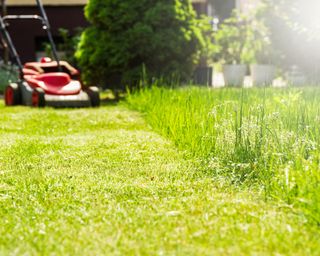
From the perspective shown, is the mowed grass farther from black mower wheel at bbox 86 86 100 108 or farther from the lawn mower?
black mower wheel at bbox 86 86 100 108

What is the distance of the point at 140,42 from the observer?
11.1 meters

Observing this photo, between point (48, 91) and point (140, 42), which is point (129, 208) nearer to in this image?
point (48, 91)

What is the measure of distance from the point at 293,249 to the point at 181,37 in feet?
26.8

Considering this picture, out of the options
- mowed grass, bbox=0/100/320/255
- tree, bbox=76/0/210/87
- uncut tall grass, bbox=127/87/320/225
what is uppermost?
tree, bbox=76/0/210/87

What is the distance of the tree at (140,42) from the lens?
36.3ft

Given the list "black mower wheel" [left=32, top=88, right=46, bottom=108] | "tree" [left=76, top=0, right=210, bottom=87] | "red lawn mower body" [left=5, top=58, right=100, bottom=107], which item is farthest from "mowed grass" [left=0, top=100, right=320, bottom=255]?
"tree" [left=76, top=0, right=210, bottom=87]

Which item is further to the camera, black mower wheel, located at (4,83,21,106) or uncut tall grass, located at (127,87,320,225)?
black mower wheel, located at (4,83,21,106)

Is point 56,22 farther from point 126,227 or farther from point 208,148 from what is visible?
point 126,227

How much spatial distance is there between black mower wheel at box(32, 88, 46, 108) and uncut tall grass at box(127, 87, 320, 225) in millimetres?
2940

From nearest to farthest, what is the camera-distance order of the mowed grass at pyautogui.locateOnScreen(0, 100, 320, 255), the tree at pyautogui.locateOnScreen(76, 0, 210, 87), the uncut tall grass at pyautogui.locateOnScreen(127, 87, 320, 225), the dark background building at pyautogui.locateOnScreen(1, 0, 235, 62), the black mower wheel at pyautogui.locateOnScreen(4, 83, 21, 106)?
the mowed grass at pyautogui.locateOnScreen(0, 100, 320, 255) < the uncut tall grass at pyautogui.locateOnScreen(127, 87, 320, 225) < the black mower wheel at pyautogui.locateOnScreen(4, 83, 21, 106) < the tree at pyautogui.locateOnScreen(76, 0, 210, 87) < the dark background building at pyautogui.locateOnScreen(1, 0, 235, 62)

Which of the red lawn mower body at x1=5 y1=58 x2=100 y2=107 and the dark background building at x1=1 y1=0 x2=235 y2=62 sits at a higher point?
the dark background building at x1=1 y1=0 x2=235 y2=62

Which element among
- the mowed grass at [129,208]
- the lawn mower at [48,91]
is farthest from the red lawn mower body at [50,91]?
the mowed grass at [129,208]

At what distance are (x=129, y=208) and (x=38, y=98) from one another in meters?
6.01

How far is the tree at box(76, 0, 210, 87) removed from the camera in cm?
1105
